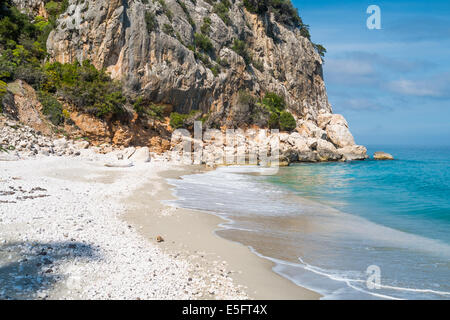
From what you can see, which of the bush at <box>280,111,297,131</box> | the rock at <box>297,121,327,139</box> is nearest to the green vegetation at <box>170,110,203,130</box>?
the bush at <box>280,111,297,131</box>

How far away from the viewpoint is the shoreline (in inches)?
164

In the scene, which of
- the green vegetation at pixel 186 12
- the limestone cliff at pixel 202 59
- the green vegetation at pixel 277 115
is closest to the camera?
the limestone cliff at pixel 202 59

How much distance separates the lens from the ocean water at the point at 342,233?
4738 millimetres

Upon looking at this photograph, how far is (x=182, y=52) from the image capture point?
26375 mm

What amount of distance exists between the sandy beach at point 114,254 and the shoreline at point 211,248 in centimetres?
2

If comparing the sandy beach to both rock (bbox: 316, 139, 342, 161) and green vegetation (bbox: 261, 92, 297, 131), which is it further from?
green vegetation (bbox: 261, 92, 297, 131)

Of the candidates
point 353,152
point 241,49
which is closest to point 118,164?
point 241,49

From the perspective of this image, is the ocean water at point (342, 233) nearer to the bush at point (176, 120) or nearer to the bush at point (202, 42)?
the bush at point (176, 120)

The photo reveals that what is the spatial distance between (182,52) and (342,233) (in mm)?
22848

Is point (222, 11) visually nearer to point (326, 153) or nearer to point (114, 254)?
point (326, 153)

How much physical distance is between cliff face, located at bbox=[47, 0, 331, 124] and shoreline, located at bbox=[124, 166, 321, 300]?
1784 cm

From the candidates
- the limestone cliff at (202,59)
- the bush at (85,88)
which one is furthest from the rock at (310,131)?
the bush at (85,88)
